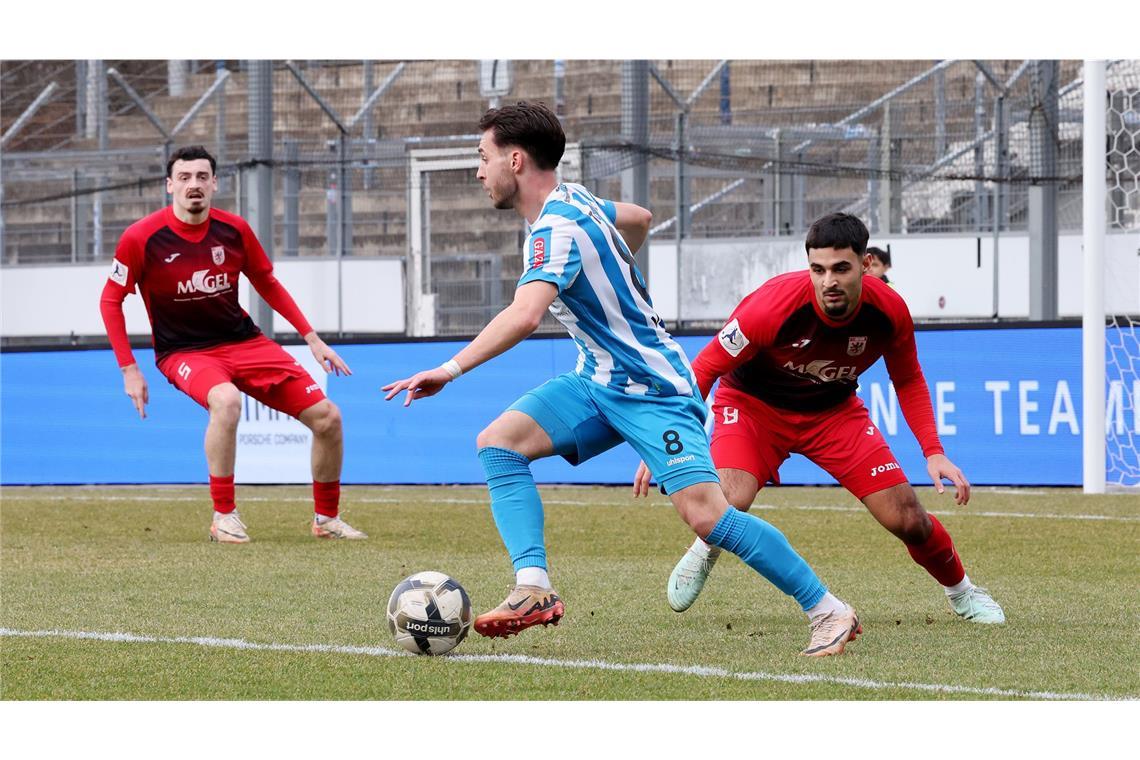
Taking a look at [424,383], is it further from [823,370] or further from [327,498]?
[327,498]

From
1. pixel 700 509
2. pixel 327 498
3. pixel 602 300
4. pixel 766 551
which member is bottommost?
pixel 327 498

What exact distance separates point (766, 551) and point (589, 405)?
780mm

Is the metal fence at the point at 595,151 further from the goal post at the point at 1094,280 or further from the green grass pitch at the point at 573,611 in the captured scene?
the green grass pitch at the point at 573,611

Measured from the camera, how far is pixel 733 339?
236 inches

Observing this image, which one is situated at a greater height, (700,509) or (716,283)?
(716,283)

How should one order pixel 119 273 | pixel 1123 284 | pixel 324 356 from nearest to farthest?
pixel 324 356, pixel 119 273, pixel 1123 284

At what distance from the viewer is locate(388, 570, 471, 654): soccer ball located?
5.26 metres

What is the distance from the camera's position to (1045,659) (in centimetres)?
511

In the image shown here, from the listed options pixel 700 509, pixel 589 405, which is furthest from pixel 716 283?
pixel 700 509

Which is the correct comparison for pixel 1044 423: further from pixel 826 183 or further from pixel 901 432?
pixel 826 183

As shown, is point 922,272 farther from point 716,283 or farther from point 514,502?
point 514,502

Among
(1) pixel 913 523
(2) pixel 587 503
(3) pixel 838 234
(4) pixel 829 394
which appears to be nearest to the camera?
(3) pixel 838 234

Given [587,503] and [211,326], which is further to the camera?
[587,503]

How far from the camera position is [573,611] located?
6355mm
